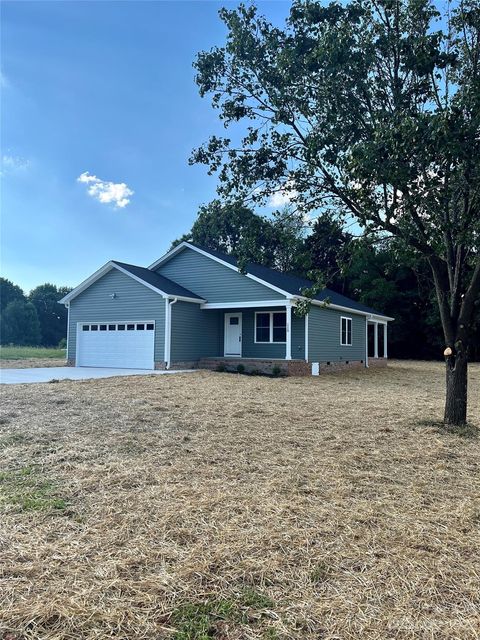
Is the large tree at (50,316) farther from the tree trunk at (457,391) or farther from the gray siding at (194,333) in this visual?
the tree trunk at (457,391)

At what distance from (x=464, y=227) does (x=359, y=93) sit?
8.53 ft

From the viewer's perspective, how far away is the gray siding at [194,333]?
17078 millimetres

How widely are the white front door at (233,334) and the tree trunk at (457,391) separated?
12014 mm

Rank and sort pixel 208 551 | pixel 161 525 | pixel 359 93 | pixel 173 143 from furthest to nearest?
1. pixel 173 143
2. pixel 359 93
3. pixel 161 525
4. pixel 208 551

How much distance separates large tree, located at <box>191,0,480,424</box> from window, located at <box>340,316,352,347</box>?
12.9 metres

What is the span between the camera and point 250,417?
23.6ft

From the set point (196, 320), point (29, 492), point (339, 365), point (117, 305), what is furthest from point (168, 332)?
point (29, 492)

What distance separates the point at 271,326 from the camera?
58.0ft

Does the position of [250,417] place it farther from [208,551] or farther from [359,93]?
[359,93]

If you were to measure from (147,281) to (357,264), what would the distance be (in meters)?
18.3

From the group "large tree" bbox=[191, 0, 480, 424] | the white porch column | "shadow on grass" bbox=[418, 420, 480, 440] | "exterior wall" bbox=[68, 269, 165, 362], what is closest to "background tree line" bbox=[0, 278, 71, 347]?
"exterior wall" bbox=[68, 269, 165, 362]

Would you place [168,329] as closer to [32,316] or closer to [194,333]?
[194,333]

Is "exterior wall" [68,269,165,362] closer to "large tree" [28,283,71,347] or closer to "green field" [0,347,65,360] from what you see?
"green field" [0,347,65,360]

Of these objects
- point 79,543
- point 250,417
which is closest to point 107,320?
point 250,417
